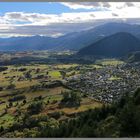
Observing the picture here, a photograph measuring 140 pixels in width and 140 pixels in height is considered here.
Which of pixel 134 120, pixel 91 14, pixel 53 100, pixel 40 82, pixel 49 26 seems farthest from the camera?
pixel 40 82

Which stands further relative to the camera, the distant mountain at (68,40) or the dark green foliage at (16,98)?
the distant mountain at (68,40)

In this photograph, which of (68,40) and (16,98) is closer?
(16,98)

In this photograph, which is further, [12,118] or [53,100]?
[53,100]

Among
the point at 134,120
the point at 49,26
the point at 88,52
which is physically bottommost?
the point at 88,52

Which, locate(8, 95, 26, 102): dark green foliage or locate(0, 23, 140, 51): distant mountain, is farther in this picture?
locate(0, 23, 140, 51): distant mountain

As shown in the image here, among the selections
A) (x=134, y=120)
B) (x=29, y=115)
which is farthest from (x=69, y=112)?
(x=134, y=120)

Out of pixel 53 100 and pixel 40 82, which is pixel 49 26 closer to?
pixel 53 100

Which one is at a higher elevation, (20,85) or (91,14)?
(91,14)

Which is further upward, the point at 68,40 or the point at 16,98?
the point at 16,98
